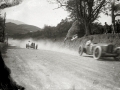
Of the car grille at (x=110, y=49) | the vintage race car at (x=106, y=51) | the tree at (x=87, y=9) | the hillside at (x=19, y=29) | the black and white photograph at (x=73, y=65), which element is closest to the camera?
the black and white photograph at (x=73, y=65)

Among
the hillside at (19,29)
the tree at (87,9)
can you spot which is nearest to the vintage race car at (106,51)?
the tree at (87,9)

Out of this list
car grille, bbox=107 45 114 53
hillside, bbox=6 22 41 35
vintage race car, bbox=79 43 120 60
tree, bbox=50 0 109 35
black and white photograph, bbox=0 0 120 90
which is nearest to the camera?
black and white photograph, bbox=0 0 120 90

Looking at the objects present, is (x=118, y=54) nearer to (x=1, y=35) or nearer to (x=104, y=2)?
(x=104, y=2)

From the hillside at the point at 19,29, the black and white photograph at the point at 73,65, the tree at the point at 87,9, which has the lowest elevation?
the black and white photograph at the point at 73,65

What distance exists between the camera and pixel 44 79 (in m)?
5.30

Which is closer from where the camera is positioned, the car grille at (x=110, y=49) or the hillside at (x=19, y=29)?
the car grille at (x=110, y=49)

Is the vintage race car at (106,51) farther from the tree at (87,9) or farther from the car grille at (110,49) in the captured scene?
the tree at (87,9)

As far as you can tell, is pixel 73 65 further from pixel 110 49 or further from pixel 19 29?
pixel 19 29

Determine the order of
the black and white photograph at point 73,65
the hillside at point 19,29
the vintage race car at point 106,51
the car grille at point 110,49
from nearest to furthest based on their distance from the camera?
1. the black and white photograph at point 73,65
2. the vintage race car at point 106,51
3. the car grille at point 110,49
4. the hillside at point 19,29

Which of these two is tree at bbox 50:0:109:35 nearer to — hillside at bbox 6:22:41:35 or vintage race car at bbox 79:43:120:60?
vintage race car at bbox 79:43:120:60

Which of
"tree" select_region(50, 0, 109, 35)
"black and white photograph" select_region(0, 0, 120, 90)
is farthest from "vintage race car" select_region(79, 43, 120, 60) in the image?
"tree" select_region(50, 0, 109, 35)

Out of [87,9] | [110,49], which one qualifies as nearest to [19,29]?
[87,9]

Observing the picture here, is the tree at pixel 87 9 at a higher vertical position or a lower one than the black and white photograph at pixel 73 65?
higher

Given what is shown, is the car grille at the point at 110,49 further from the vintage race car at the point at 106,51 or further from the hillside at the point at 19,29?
the hillside at the point at 19,29
